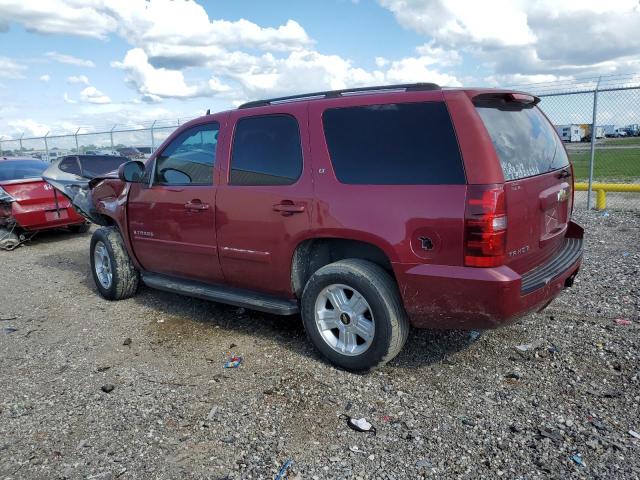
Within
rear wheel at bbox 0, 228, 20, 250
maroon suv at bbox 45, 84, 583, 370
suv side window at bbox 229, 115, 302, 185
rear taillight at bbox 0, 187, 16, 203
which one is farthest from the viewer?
rear wheel at bbox 0, 228, 20, 250

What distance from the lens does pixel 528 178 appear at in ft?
11.1

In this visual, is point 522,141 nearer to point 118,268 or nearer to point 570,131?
point 118,268

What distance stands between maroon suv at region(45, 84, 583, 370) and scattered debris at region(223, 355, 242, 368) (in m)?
0.45

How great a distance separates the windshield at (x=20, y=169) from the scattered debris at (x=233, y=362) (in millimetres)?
7119

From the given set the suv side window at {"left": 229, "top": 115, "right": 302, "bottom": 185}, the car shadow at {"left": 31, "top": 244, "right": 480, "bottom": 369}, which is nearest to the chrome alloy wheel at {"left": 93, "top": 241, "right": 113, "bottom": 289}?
the car shadow at {"left": 31, "top": 244, "right": 480, "bottom": 369}

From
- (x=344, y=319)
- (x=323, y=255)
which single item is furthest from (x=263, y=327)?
(x=344, y=319)

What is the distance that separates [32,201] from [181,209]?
18.7ft

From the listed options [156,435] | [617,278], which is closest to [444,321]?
[156,435]

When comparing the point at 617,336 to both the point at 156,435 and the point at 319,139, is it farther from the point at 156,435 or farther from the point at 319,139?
the point at 156,435

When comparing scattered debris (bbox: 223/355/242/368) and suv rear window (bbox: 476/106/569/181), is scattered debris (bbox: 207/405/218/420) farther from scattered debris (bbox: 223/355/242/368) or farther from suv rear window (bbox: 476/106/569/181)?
suv rear window (bbox: 476/106/569/181)

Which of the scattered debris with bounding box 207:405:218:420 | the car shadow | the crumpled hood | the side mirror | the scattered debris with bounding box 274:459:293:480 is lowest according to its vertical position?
the car shadow

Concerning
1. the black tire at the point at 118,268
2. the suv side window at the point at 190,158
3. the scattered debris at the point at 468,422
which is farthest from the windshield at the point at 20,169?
the scattered debris at the point at 468,422

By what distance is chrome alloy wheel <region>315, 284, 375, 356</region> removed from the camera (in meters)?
3.71

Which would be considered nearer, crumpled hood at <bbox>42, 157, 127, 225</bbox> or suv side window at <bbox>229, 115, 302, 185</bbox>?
suv side window at <bbox>229, 115, 302, 185</bbox>
